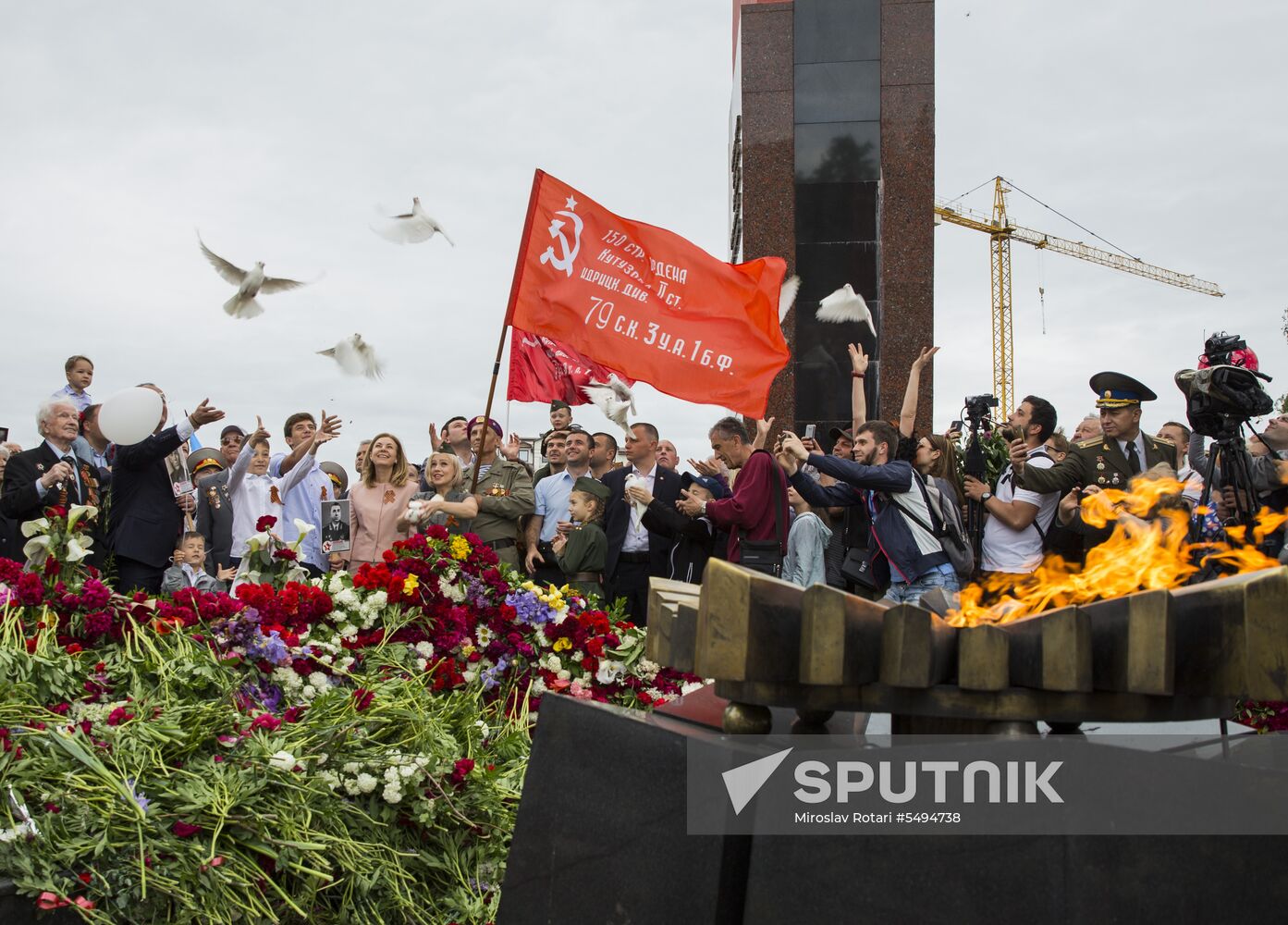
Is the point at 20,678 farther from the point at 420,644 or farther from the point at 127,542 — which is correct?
the point at 127,542

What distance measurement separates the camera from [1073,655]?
215cm

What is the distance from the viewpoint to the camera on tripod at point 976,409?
7.50m

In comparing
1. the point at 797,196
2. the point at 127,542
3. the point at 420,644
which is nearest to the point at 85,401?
the point at 127,542

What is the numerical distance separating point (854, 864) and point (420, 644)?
10.1 ft

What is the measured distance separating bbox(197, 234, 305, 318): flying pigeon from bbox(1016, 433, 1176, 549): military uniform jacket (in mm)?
4555

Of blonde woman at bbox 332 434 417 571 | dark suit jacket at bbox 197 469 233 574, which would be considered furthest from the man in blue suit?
dark suit jacket at bbox 197 469 233 574

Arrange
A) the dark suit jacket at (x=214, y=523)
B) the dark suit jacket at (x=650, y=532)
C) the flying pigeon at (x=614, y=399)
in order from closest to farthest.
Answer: the dark suit jacket at (x=650, y=532) < the flying pigeon at (x=614, y=399) < the dark suit jacket at (x=214, y=523)

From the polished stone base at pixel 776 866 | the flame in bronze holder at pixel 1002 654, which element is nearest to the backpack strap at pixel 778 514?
the polished stone base at pixel 776 866

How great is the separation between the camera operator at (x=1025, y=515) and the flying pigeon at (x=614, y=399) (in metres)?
2.70

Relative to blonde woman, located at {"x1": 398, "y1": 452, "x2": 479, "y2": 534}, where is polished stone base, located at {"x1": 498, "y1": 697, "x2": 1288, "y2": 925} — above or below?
below

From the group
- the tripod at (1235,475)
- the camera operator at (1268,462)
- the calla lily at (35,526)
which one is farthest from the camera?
the camera operator at (1268,462)

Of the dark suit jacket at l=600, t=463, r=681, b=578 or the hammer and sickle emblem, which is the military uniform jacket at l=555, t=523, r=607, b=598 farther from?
the hammer and sickle emblem

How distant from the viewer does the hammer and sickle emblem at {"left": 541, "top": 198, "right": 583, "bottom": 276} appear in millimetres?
7219

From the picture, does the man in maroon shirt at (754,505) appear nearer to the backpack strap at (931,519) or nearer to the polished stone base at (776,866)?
the backpack strap at (931,519)
